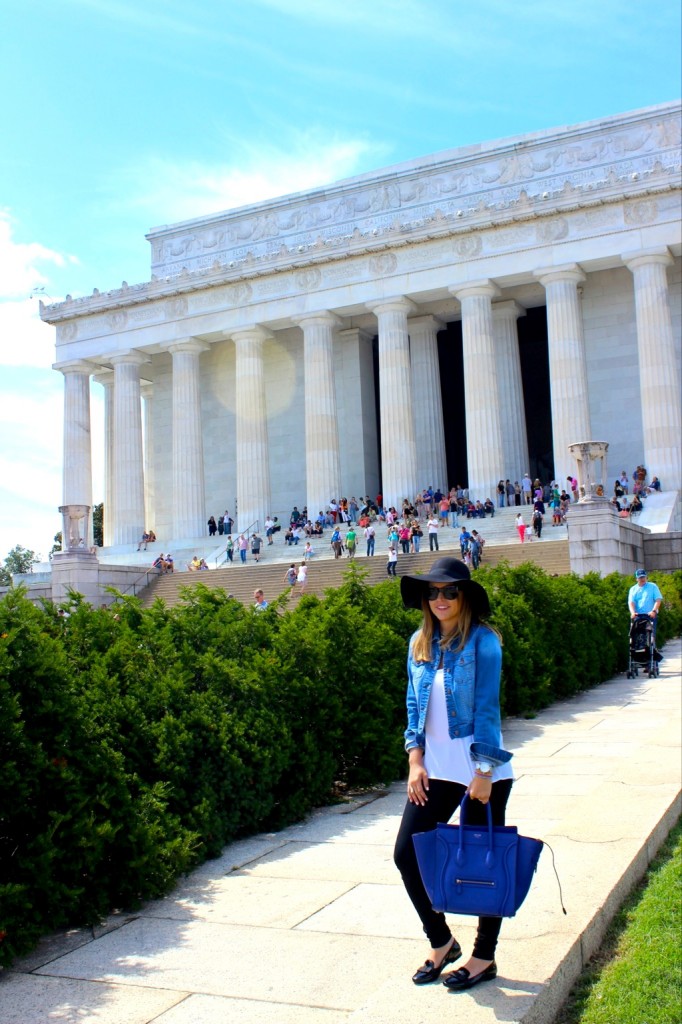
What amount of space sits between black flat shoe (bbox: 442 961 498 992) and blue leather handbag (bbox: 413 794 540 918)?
0.29 metres

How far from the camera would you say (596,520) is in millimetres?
29969

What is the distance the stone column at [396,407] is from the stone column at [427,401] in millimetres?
2588

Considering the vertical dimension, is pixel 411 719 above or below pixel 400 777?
above

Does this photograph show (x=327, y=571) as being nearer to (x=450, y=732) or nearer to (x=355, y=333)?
(x=355, y=333)

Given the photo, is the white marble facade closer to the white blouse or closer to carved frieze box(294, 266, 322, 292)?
carved frieze box(294, 266, 322, 292)

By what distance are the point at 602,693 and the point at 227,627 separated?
30.1ft

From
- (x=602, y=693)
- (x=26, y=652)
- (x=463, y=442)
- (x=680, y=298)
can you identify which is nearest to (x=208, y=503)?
(x=463, y=442)

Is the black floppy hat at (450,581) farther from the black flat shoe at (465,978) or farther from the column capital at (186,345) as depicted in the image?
the column capital at (186,345)

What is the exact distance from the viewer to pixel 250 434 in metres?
49.3

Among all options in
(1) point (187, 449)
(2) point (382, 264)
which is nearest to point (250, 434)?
(1) point (187, 449)

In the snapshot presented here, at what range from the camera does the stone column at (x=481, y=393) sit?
146 ft

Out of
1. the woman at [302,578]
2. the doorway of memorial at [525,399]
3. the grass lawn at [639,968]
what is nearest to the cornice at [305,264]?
the doorway of memorial at [525,399]

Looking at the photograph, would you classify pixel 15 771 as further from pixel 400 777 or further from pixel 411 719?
pixel 400 777

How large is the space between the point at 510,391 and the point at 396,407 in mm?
5968
